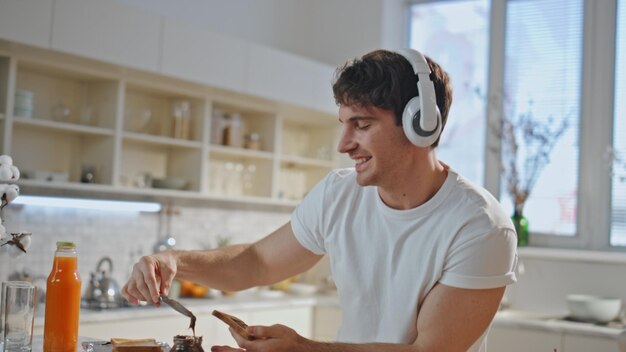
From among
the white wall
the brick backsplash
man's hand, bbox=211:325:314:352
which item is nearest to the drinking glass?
man's hand, bbox=211:325:314:352

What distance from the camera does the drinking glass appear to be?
6.52 ft

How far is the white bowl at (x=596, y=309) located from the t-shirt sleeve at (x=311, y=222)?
279 cm

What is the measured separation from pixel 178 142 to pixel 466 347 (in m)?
3.19

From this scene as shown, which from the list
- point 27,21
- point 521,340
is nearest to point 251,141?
point 27,21

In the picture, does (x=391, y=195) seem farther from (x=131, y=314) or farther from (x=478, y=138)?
(x=478, y=138)

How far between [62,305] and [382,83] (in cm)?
94

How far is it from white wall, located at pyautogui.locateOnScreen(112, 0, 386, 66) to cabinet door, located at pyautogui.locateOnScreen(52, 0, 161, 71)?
1.25 meters

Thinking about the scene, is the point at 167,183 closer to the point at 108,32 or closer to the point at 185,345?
the point at 108,32

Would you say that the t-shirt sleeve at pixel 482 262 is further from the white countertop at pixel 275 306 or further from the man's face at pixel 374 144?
the white countertop at pixel 275 306

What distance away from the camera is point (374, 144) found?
212cm

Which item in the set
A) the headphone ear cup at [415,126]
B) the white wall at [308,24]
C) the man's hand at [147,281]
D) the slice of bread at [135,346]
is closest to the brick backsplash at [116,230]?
the white wall at [308,24]

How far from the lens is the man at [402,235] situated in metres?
1.99

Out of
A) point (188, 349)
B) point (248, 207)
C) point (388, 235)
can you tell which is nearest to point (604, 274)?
point (248, 207)

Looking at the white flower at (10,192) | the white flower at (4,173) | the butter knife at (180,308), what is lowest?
the butter knife at (180,308)
